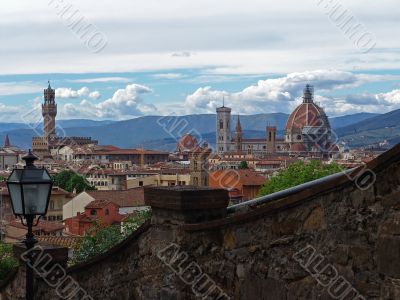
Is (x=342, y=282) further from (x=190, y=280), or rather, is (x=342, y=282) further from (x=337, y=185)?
(x=190, y=280)

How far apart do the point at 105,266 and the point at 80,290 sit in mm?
433

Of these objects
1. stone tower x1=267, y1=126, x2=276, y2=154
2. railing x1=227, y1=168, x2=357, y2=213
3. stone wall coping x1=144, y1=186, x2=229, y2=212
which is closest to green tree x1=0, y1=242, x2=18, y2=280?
stone wall coping x1=144, y1=186, x2=229, y2=212

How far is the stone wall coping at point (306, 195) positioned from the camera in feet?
11.4

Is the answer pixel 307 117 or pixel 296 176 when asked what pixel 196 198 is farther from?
pixel 307 117

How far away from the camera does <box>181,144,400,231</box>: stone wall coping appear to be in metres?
3.46

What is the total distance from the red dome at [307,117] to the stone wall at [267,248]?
166639 millimetres

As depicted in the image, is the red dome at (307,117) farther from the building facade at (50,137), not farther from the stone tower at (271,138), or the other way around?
the building facade at (50,137)

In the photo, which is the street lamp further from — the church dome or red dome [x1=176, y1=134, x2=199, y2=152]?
the church dome

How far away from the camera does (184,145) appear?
156 metres

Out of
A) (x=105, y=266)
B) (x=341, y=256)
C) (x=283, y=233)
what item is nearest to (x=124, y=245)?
(x=105, y=266)

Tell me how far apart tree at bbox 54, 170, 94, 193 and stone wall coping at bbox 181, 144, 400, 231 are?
287ft

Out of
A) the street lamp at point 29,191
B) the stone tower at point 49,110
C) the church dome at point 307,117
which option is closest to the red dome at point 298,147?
the church dome at point 307,117

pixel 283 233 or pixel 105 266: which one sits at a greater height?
pixel 283 233

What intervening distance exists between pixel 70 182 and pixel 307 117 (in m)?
A: 90.9
